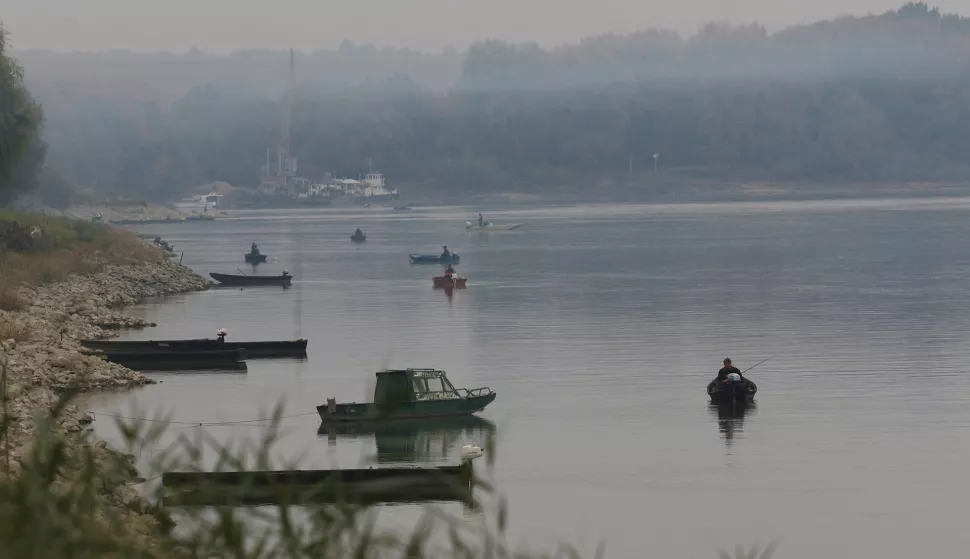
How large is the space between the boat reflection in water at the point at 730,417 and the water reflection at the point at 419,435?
19.5 feet

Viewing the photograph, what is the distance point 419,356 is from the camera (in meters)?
56.7

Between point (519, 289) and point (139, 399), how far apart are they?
4945 cm

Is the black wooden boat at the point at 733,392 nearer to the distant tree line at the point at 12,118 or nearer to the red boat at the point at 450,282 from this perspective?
the distant tree line at the point at 12,118

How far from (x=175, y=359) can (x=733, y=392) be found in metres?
19.1

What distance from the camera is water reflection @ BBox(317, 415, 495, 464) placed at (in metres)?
35.9

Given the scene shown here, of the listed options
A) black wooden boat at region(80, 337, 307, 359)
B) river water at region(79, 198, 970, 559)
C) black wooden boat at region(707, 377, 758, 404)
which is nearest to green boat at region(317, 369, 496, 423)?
river water at region(79, 198, 970, 559)

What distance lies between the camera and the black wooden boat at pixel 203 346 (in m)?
50.4

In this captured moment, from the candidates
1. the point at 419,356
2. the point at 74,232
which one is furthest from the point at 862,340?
the point at 74,232

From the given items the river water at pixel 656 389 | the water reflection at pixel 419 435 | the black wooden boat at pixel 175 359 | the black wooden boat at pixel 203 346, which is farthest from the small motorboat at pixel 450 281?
the water reflection at pixel 419 435

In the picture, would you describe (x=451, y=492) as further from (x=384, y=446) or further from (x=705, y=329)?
(x=705, y=329)

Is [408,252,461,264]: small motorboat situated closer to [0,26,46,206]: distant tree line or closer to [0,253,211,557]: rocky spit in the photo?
[0,253,211,557]: rocky spit

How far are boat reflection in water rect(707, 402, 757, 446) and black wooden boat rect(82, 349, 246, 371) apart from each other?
17.7 meters

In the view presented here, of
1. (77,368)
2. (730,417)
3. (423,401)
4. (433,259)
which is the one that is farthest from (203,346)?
(433,259)

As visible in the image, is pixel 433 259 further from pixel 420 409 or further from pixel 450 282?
pixel 420 409
